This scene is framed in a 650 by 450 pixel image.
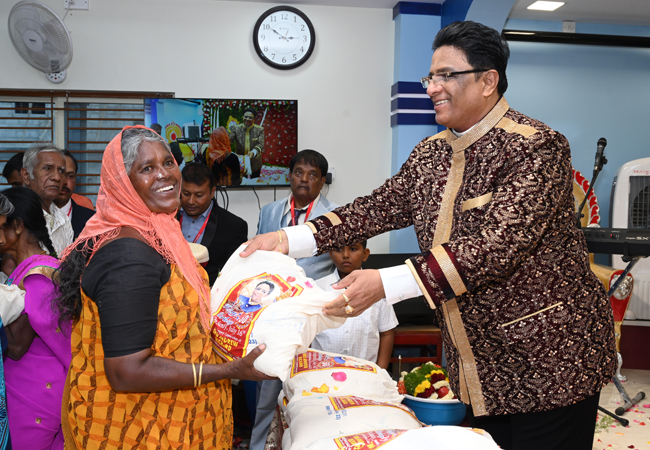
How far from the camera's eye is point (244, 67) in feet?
15.6

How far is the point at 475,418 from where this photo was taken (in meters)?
1.56

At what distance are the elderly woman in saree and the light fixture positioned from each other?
4.53 metres

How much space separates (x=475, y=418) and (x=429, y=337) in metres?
2.03

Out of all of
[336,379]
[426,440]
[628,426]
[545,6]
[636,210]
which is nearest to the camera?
[426,440]

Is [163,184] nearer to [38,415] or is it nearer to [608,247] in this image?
[38,415]

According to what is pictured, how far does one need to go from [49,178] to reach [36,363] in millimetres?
1561

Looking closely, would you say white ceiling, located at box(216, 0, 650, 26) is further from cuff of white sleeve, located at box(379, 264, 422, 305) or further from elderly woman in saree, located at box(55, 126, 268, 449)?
cuff of white sleeve, located at box(379, 264, 422, 305)

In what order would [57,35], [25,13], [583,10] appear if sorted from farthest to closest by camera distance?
[583,10] < [57,35] < [25,13]

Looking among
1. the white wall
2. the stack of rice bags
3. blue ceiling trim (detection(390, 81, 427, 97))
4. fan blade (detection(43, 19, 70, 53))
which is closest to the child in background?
the stack of rice bags

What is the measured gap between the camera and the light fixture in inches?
188

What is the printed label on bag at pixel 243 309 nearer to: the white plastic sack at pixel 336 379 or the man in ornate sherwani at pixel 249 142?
the white plastic sack at pixel 336 379

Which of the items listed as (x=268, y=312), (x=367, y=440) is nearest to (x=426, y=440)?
(x=367, y=440)

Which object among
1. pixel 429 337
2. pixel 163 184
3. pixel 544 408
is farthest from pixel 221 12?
pixel 544 408

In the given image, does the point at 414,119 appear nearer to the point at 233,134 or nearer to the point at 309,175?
the point at 233,134
